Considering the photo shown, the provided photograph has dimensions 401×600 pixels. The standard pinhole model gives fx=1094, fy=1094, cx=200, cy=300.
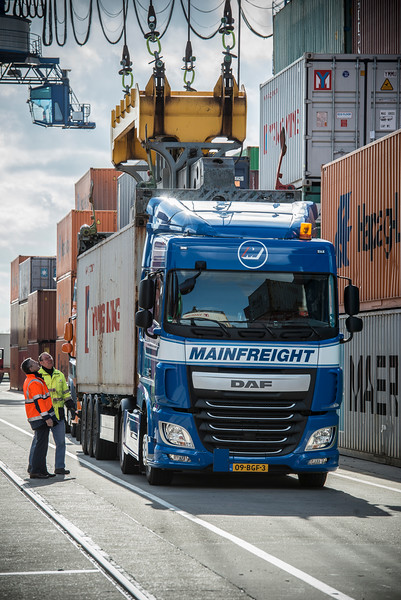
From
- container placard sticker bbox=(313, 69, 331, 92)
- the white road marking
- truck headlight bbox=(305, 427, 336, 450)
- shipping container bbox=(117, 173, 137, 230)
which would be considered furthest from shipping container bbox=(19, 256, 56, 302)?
truck headlight bbox=(305, 427, 336, 450)

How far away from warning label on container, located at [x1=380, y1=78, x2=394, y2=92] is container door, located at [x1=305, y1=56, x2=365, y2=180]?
468 mm

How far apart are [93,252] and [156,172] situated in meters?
1.84

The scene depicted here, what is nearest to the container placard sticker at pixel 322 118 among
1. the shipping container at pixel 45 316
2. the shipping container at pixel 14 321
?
the shipping container at pixel 45 316

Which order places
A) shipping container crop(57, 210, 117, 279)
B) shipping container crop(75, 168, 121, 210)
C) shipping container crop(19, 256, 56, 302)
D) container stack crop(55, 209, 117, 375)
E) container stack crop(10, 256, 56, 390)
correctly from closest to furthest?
1. container stack crop(55, 209, 117, 375)
2. shipping container crop(57, 210, 117, 279)
3. shipping container crop(75, 168, 121, 210)
4. container stack crop(10, 256, 56, 390)
5. shipping container crop(19, 256, 56, 302)

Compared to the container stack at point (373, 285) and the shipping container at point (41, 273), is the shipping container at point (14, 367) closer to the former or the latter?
the shipping container at point (41, 273)

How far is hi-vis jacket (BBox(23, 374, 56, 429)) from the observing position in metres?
15.2

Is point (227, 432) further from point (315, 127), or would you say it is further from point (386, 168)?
point (315, 127)

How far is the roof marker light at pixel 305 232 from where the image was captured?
13648 mm

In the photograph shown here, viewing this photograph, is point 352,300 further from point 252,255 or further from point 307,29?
point 307,29

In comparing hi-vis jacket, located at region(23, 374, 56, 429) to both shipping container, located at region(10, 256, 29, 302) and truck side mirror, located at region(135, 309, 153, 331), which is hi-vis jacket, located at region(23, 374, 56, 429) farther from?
shipping container, located at region(10, 256, 29, 302)

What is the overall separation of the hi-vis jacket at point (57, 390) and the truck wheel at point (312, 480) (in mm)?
3800

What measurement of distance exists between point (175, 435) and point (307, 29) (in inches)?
958

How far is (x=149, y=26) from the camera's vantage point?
64.8 ft

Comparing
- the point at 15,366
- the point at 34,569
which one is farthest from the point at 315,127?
the point at 15,366
